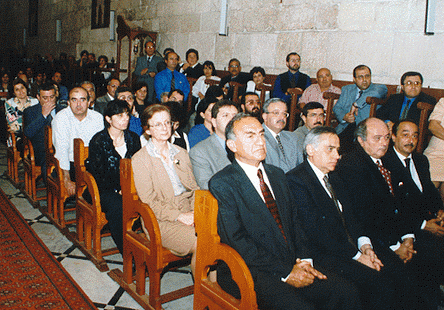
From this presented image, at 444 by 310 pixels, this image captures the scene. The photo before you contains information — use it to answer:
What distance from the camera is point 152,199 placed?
254cm

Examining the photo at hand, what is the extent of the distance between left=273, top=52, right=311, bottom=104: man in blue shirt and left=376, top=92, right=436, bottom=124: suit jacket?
1569mm

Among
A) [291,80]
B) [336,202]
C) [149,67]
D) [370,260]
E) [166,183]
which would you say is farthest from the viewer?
[149,67]

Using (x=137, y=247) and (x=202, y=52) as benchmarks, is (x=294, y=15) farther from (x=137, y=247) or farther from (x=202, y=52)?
(x=137, y=247)

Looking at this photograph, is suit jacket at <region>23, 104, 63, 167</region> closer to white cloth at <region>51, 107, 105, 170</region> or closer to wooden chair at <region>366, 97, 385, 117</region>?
white cloth at <region>51, 107, 105, 170</region>

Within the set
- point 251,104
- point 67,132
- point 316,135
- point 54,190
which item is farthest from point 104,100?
point 316,135

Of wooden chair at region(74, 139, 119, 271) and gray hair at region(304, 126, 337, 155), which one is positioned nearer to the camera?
gray hair at region(304, 126, 337, 155)

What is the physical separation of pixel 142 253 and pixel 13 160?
3.46 metres

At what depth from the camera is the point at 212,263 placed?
75.8 inches

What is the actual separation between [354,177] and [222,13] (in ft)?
17.2

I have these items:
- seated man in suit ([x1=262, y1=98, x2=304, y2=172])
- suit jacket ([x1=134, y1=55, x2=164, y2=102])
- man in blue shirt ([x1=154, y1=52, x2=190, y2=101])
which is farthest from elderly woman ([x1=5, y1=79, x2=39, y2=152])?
seated man in suit ([x1=262, y1=98, x2=304, y2=172])

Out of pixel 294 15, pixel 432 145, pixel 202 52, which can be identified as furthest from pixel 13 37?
pixel 432 145

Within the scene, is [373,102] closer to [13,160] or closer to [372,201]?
[372,201]

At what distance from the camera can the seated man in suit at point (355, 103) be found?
4.13 metres

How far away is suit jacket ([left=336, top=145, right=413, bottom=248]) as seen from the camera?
8.16 feet
